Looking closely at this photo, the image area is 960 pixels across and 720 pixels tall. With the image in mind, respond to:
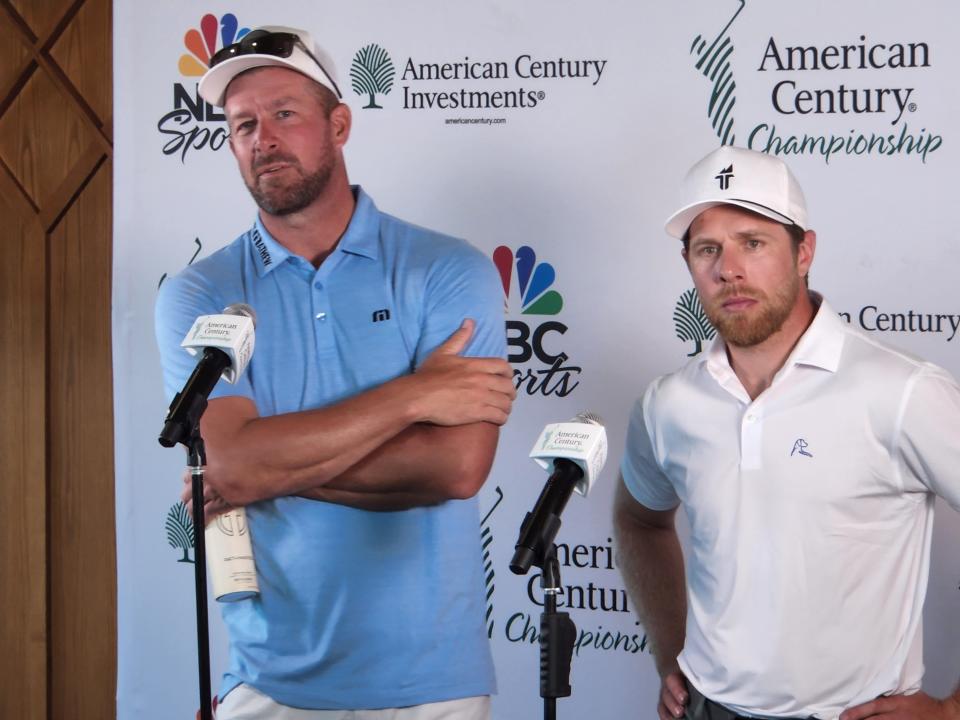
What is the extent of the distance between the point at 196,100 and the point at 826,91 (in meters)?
1.64

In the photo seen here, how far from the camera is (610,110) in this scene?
9.04 feet

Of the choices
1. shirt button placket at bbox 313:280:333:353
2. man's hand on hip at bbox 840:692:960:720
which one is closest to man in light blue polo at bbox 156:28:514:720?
shirt button placket at bbox 313:280:333:353

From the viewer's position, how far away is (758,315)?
2.10 m

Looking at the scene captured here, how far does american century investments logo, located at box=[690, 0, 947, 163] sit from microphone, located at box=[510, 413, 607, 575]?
1305mm

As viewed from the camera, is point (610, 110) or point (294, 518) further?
point (610, 110)

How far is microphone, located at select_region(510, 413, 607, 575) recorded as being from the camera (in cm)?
149

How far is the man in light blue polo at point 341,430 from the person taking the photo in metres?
2.32

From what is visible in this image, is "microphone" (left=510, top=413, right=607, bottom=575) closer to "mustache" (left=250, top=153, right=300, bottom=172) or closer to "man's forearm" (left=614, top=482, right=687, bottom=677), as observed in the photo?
"man's forearm" (left=614, top=482, right=687, bottom=677)

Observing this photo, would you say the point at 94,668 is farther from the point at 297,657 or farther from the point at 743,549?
the point at 743,549

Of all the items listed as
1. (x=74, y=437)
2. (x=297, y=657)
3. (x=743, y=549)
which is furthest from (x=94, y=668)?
(x=743, y=549)

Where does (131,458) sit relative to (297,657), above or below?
above

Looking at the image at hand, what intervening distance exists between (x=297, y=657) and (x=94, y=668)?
1271mm

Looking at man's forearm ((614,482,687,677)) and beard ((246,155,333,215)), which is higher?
beard ((246,155,333,215))

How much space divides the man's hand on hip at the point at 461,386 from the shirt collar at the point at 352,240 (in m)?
0.34
